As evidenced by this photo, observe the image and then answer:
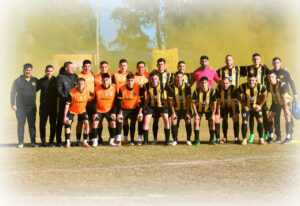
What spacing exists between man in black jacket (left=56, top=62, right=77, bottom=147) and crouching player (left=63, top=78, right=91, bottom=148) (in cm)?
16

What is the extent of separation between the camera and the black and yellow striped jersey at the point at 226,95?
34.1 ft

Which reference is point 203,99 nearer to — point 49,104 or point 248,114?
point 248,114

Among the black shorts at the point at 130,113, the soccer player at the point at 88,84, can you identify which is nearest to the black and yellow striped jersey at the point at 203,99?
the black shorts at the point at 130,113

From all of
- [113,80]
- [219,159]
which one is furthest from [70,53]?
[219,159]

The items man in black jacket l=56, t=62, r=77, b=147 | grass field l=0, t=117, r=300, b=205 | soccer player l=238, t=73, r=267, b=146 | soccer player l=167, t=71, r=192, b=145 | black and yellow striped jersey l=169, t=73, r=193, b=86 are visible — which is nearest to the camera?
grass field l=0, t=117, r=300, b=205

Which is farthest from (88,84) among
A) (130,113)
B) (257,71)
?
(257,71)

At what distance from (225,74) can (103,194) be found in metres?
5.96

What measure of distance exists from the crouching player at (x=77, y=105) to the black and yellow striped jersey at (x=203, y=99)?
2426mm

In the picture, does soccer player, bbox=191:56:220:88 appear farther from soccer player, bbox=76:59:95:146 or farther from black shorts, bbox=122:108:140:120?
soccer player, bbox=76:59:95:146

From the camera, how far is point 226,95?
10430 millimetres

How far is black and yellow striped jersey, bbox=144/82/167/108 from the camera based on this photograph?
10250 millimetres

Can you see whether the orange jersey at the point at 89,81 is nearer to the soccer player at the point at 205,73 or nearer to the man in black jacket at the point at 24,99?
the man in black jacket at the point at 24,99

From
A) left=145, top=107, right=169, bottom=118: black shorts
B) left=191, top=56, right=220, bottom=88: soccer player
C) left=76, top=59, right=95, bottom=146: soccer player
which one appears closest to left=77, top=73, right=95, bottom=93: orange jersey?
left=76, top=59, right=95, bottom=146: soccer player

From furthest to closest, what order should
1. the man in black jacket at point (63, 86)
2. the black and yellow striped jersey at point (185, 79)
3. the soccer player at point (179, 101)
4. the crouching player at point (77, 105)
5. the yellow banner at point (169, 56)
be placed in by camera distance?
1. the yellow banner at point (169, 56)
2. the black and yellow striped jersey at point (185, 79)
3. the soccer player at point (179, 101)
4. the man in black jacket at point (63, 86)
5. the crouching player at point (77, 105)
